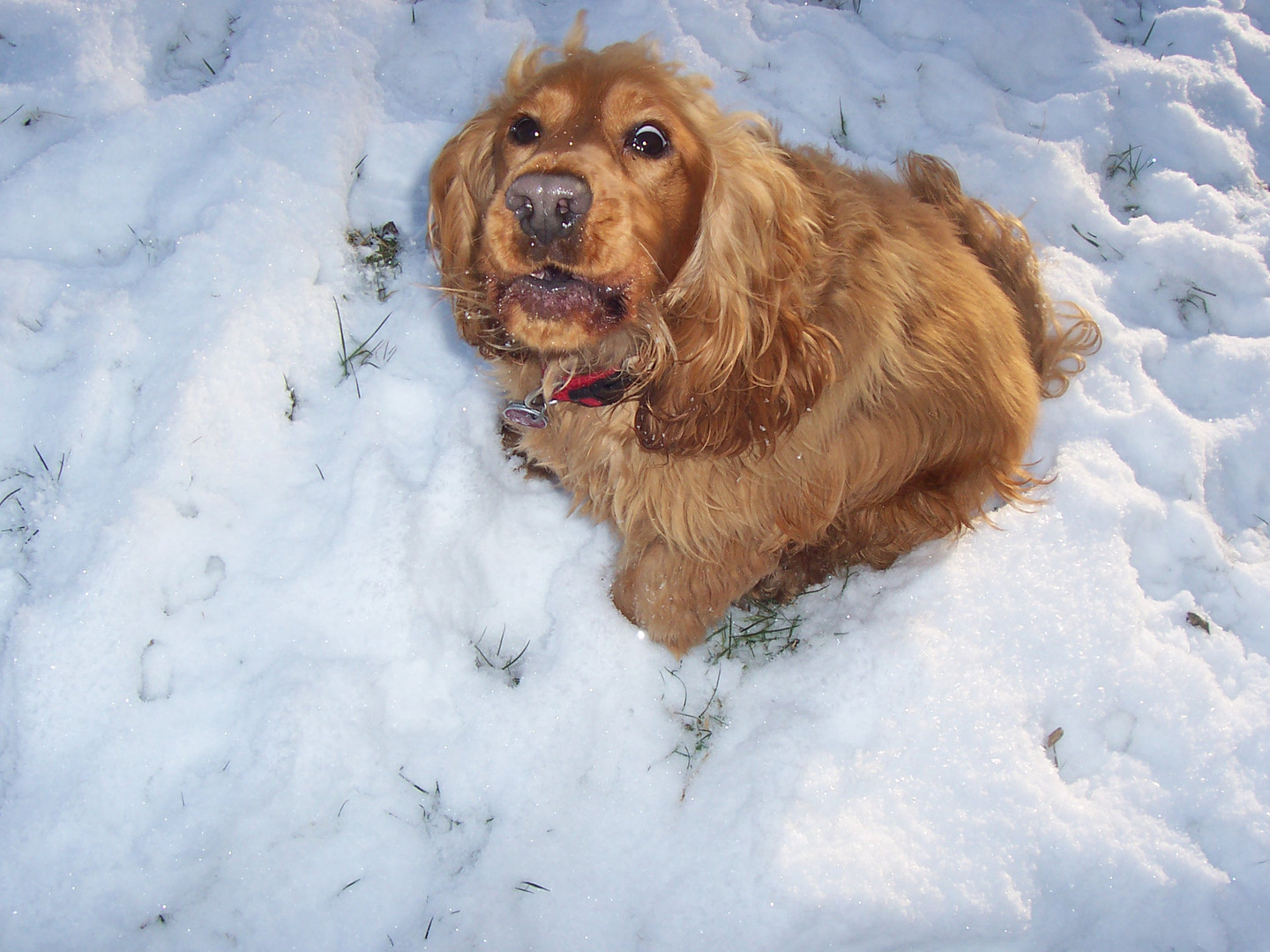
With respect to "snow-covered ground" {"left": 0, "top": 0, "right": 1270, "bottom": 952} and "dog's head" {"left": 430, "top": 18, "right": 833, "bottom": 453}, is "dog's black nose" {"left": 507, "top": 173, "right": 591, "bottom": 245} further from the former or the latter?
"snow-covered ground" {"left": 0, "top": 0, "right": 1270, "bottom": 952}

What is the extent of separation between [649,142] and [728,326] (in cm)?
45

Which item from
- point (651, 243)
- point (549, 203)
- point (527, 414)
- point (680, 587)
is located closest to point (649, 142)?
point (651, 243)

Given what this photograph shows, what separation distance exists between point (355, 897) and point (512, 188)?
178cm

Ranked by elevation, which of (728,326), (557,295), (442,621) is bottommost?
(442,621)

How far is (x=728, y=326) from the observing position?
1.87 metres

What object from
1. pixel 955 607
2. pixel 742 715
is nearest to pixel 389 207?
pixel 742 715

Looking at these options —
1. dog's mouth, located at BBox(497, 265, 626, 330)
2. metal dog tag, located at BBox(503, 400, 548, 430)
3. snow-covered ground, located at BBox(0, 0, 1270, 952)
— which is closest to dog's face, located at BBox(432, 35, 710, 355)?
dog's mouth, located at BBox(497, 265, 626, 330)

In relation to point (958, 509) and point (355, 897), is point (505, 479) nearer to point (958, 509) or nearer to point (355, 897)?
point (355, 897)

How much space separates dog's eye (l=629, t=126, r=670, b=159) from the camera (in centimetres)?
173

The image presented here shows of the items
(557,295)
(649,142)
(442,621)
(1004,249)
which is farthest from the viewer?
(1004,249)

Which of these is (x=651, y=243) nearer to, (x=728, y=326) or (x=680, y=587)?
(x=728, y=326)

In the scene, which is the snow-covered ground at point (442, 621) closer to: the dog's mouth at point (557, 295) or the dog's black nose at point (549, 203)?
the dog's mouth at point (557, 295)

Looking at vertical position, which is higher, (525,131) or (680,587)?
(525,131)

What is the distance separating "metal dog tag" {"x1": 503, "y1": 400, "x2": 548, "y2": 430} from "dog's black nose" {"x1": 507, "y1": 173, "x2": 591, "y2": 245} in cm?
77
